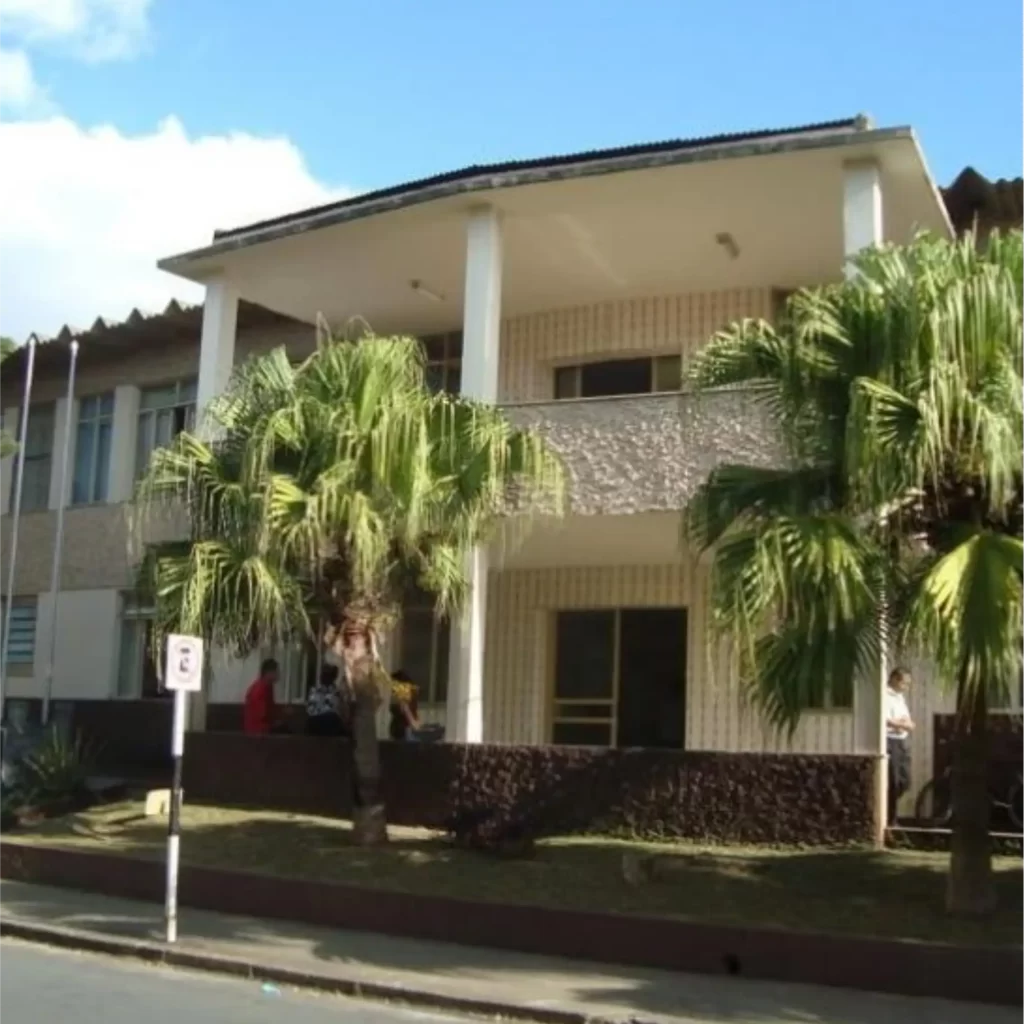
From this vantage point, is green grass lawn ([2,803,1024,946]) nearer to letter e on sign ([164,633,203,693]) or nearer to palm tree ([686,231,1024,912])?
palm tree ([686,231,1024,912])

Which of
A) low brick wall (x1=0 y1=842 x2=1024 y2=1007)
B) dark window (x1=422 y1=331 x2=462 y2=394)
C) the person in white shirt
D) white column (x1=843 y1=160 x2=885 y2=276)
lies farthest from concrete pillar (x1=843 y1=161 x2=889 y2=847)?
dark window (x1=422 y1=331 x2=462 y2=394)

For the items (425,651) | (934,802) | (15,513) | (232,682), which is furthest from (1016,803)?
(15,513)

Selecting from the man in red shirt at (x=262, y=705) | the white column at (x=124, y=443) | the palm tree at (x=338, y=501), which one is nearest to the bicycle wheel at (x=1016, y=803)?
the palm tree at (x=338, y=501)

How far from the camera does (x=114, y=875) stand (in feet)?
48.2

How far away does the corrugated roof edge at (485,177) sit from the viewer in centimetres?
1496

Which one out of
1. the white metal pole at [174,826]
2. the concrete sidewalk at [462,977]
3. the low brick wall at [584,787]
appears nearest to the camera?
the concrete sidewalk at [462,977]

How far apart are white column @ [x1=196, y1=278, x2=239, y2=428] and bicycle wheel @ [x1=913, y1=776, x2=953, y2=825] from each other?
948 centimetres

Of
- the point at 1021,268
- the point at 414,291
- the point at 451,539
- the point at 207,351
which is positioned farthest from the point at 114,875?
the point at 1021,268

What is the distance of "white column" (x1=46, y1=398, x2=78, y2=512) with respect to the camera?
2459 centimetres

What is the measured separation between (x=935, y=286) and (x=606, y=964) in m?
5.40

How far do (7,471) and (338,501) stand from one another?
1403 cm

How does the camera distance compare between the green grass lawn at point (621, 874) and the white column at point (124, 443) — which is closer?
the green grass lawn at point (621, 874)

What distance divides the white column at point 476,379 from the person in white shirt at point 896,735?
13.8 ft

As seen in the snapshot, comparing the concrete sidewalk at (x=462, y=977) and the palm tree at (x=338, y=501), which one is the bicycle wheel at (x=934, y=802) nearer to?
the concrete sidewalk at (x=462, y=977)
